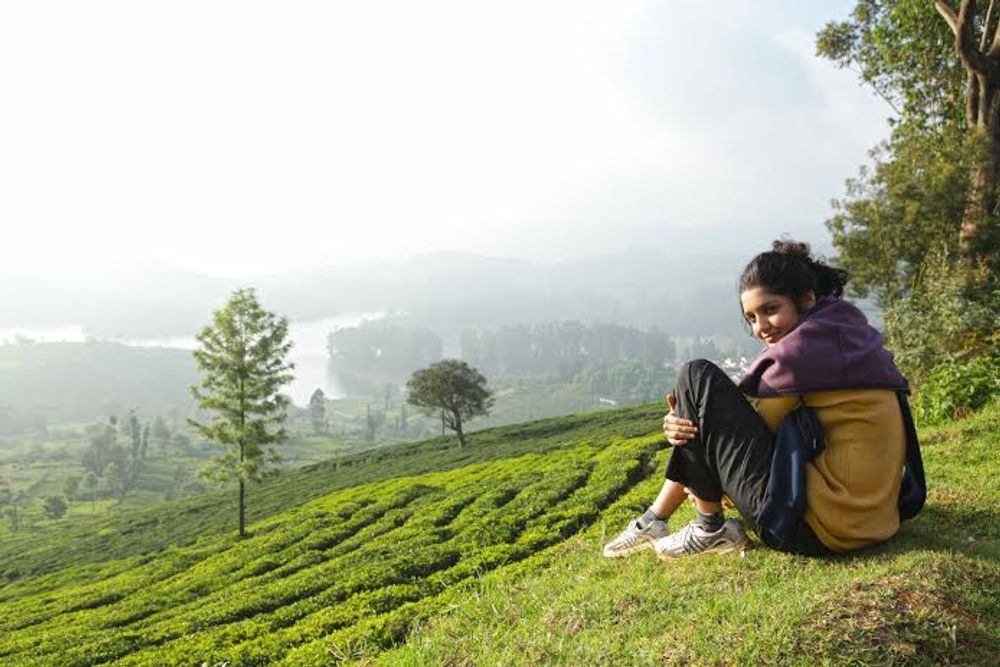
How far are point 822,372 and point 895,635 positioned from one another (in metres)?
1.68

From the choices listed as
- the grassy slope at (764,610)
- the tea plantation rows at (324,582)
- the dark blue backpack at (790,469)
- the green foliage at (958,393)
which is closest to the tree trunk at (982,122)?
the green foliage at (958,393)

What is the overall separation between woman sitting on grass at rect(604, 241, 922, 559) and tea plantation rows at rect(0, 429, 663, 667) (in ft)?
13.2

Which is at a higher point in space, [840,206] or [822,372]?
[840,206]

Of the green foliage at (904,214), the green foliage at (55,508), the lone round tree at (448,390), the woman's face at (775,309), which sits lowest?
the green foliage at (55,508)

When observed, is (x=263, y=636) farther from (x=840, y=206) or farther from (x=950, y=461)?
(x=840, y=206)

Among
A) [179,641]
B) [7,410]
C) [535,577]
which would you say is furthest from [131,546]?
[7,410]

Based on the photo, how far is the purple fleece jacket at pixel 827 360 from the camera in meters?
4.38

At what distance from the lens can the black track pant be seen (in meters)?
4.58

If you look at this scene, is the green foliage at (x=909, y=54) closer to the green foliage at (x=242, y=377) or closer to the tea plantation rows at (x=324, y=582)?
the tea plantation rows at (x=324, y=582)

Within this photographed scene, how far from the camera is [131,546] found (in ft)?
143

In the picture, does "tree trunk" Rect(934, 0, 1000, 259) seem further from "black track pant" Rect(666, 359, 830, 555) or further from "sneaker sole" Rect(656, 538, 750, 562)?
"black track pant" Rect(666, 359, 830, 555)

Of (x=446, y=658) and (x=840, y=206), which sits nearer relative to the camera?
(x=446, y=658)

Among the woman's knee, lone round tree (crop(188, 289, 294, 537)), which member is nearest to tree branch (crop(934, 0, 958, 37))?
the woman's knee

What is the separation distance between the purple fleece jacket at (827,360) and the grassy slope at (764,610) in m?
1.35
